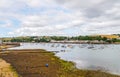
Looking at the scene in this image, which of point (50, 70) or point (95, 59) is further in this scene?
point (95, 59)

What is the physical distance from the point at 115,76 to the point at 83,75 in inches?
212

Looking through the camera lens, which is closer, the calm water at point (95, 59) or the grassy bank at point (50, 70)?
the grassy bank at point (50, 70)

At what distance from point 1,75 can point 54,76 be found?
8407 millimetres

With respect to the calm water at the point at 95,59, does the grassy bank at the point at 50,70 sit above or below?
above

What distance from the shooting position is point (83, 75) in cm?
3369

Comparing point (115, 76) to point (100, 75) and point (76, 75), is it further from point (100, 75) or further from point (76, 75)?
point (76, 75)

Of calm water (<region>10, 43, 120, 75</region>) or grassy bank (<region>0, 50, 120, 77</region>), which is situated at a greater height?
grassy bank (<region>0, 50, 120, 77</region>)

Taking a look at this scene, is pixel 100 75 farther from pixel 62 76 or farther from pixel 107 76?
pixel 62 76

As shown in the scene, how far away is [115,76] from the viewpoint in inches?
1320

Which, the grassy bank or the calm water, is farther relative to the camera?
the calm water

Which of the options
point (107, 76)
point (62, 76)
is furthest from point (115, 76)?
point (62, 76)

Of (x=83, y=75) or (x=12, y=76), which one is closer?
(x=12, y=76)

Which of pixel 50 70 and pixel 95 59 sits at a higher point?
pixel 50 70

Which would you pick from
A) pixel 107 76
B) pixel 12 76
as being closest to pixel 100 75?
pixel 107 76
